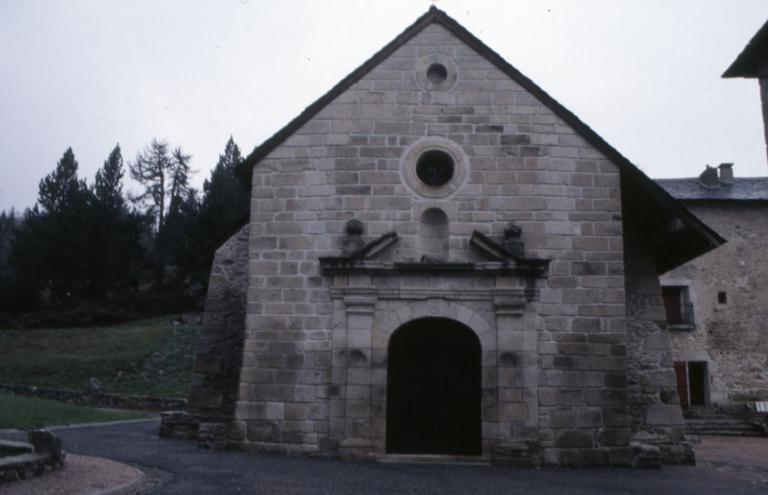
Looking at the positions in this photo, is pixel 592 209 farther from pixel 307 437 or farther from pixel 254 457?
pixel 254 457

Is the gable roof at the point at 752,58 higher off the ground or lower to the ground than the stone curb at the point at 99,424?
higher

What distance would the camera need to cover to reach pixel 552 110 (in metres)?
10.3

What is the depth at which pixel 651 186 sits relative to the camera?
1012cm

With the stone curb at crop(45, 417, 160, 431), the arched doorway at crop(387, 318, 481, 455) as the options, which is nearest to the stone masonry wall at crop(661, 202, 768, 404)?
the arched doorway at crop(387, 318, 481, 455)

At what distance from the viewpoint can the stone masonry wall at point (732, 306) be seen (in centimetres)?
2165

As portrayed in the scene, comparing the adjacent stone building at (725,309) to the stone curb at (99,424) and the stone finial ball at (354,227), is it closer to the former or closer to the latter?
the stone finial ball at (354,227)

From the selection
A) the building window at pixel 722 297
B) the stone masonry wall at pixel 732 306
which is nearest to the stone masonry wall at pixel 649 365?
the stone masonry wall at pixel 732 306

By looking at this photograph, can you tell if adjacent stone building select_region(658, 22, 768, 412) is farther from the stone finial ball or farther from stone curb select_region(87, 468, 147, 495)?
stone curb select_region(87, 468, 147, 495)

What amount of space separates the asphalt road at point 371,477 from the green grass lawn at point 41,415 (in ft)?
10.5

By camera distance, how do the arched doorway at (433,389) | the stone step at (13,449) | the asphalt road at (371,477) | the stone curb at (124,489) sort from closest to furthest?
the stone curb at (124,489) → the asphalt road at (371,477) → the stone step at (13,449) → the arched doorway at (433,389)

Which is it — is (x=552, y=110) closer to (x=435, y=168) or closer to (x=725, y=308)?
(x=435, y=168)

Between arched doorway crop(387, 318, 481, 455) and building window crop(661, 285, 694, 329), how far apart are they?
14.7 m

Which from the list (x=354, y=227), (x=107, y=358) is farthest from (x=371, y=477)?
(x=107, y=358)

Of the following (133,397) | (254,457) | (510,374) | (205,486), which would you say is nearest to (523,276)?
(510,374)
